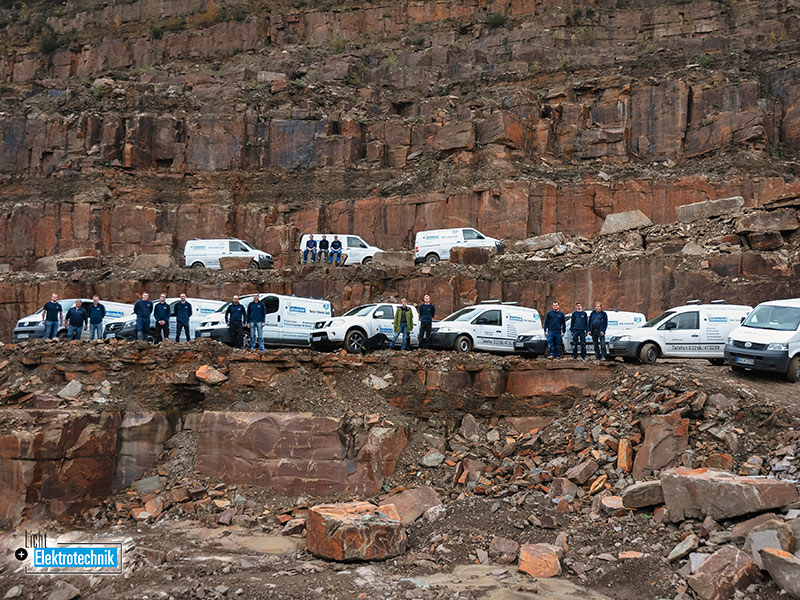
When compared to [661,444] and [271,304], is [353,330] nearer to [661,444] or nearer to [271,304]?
[271,304]

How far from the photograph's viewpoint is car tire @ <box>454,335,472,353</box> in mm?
21844

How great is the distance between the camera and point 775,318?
1769 centimetres

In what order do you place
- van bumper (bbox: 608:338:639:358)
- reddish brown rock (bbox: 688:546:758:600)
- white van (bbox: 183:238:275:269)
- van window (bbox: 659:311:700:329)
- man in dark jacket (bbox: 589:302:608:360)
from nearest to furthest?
reddish brown rock (bbox: 688:546:758:600) < man in dark jacket (bbox: 589:302:608:360) < van bumper (bbox: 608:338:639:358) < van window (bbox: 659:311:700:329) < white van (bbox: 183:238:275:269)

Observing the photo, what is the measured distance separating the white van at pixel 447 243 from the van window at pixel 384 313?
1093 centimetres

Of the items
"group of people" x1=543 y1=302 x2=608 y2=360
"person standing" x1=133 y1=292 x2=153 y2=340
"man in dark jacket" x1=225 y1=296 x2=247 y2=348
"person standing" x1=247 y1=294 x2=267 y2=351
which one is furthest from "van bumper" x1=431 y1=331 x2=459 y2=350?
"person standing" x1=133 y1=292 x2=153 y2=340

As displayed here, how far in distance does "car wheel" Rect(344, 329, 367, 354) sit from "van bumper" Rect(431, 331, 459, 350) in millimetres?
2155

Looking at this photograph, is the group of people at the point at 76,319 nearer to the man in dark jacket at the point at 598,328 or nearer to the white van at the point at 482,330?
the white van at the point at 482,330

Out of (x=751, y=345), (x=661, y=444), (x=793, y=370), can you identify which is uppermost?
(x=751, y=345)

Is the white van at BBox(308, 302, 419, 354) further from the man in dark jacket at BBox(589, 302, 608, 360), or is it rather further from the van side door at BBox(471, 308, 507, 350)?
the man in dark jacket at BBox(589, 302, 608, 360)

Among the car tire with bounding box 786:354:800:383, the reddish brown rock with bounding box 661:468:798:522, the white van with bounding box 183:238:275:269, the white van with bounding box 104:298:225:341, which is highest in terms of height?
the white van with bounding box 183:238:275:269

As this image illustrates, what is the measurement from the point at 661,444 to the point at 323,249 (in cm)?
2242

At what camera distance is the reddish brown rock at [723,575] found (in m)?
9.86

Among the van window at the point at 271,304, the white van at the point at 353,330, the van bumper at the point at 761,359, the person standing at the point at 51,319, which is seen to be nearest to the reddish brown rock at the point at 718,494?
the van bumper at the point at 761,359

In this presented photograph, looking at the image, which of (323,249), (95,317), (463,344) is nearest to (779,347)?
(463,344)
